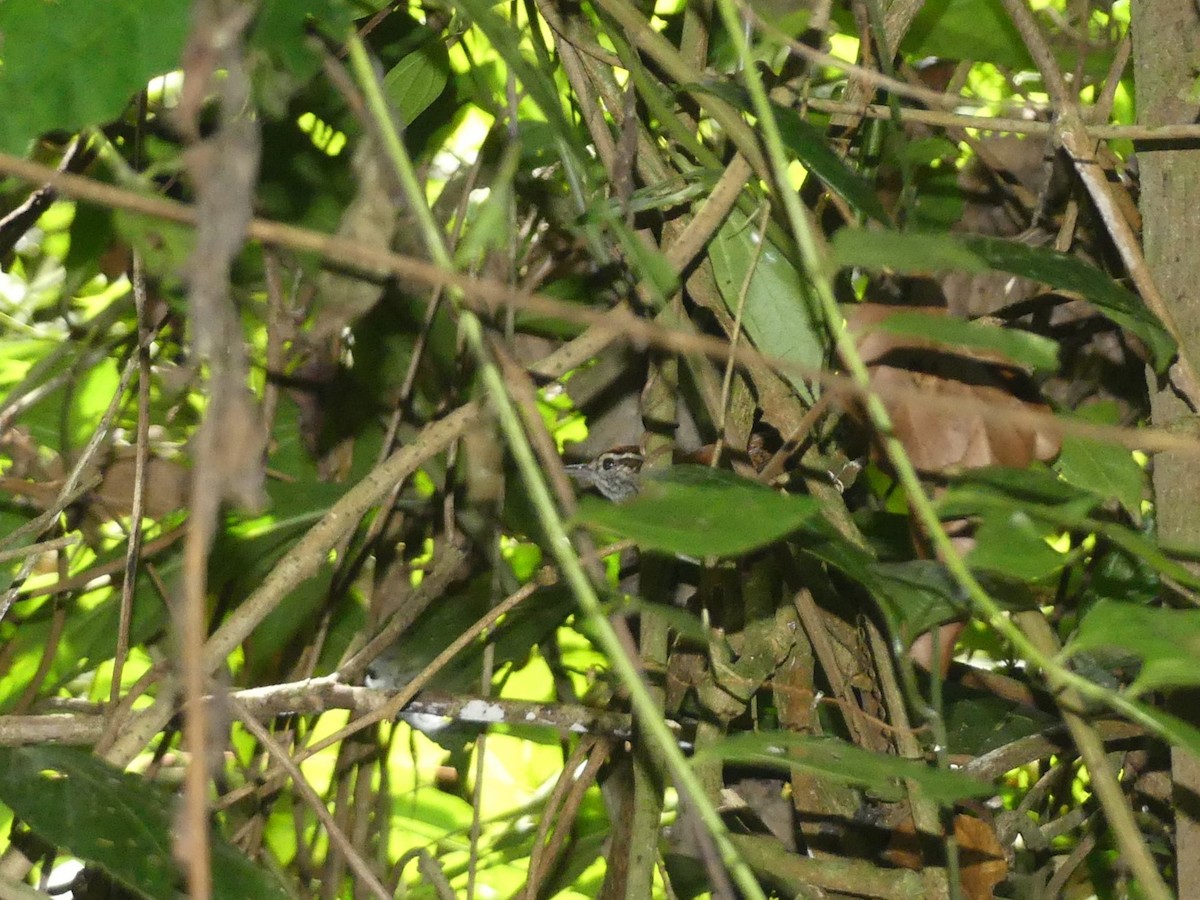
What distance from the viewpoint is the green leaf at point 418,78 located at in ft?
3.38

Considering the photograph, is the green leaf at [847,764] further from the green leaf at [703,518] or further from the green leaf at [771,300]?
the green leaf at [771,300]

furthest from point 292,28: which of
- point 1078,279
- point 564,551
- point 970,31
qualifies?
point 970,31

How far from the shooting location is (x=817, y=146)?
739 mm

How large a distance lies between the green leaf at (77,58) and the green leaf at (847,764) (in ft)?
1.64

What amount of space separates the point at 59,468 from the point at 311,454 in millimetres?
357

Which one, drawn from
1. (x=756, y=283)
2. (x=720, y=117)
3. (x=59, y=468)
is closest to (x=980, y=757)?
(x=756, y=283)

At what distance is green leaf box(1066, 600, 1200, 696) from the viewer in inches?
19.1

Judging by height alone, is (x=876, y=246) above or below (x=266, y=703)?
above

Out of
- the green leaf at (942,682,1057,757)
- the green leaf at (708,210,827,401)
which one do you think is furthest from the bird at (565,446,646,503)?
the green leaf at (942,682,1057,757)

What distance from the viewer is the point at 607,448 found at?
1131 mm

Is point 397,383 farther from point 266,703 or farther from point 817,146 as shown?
point 817,146

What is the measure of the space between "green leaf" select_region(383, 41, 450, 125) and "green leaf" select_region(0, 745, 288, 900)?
1.95 ft

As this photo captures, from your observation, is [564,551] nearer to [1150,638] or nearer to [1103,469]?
[1150,638]

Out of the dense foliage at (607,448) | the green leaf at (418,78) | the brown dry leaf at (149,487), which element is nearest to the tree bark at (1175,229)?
the dense foliage at (607,448)
